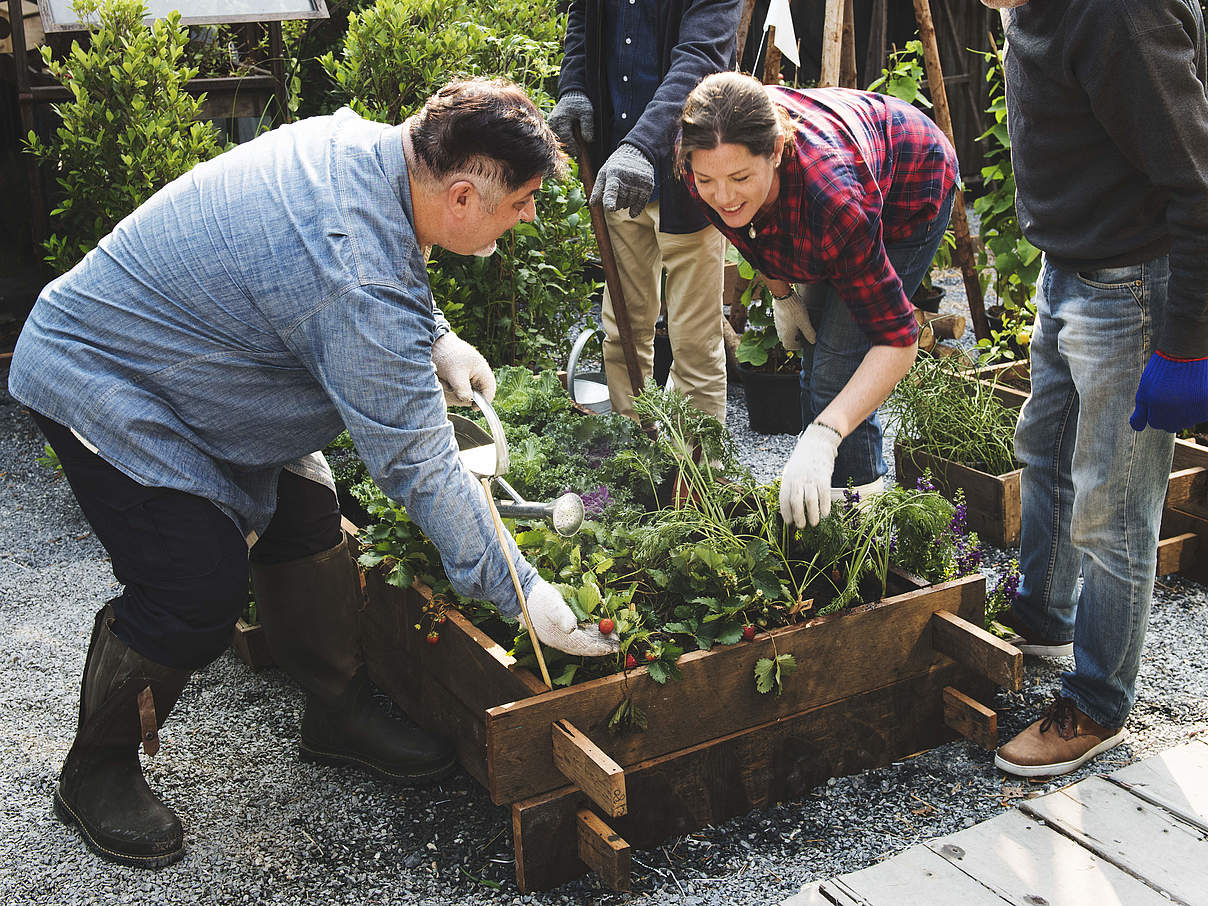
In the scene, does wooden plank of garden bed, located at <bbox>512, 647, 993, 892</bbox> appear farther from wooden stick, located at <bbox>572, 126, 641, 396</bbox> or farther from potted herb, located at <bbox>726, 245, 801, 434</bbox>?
potted herb, located at <bbox>726, 245, 801, 434</bbox>

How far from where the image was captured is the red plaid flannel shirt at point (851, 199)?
7.88ft

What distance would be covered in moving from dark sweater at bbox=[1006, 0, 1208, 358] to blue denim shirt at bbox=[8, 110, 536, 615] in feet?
4.09

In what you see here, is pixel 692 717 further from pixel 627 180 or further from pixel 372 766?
pixel 627 180

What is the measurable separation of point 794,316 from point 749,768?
1280 millimetres

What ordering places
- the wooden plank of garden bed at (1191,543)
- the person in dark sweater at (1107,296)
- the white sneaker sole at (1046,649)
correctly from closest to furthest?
the person in dark sweater at (1107,296) → the white sneaker sole at (1046,649) → the wooden plank of garden bed at (1191,543)

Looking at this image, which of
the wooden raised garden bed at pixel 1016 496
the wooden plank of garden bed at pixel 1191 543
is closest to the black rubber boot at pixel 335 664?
the wooden raised garden bed at pixel 1016 496

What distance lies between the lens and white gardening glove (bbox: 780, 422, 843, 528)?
2.40m

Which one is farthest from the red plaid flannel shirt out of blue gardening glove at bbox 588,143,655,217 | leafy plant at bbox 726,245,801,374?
leafy plant at bbox 726,245,801,374

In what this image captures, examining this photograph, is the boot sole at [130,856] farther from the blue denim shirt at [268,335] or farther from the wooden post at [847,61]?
the wooden post at [847,61]

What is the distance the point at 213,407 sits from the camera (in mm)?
2027

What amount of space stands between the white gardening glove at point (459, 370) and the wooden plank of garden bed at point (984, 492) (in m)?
1.76

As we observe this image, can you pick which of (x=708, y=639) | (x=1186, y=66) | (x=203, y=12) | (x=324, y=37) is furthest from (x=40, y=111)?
(x=1186, y=66)

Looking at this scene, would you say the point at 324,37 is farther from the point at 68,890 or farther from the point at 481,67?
the point at 68,890

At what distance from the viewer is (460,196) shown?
1878 millimetres
